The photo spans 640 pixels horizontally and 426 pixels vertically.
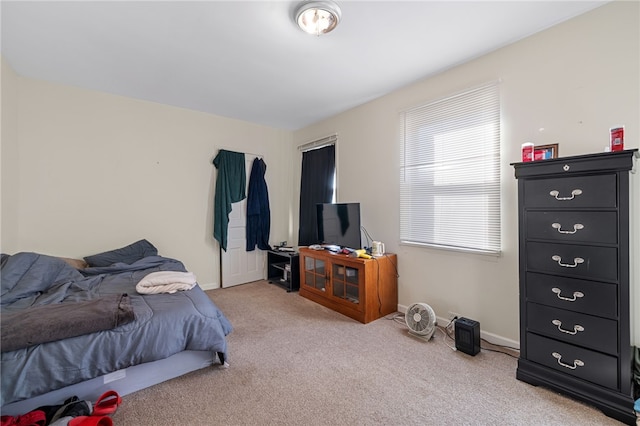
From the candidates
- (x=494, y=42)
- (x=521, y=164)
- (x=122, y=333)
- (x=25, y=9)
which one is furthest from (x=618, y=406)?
(x=25, y=9)

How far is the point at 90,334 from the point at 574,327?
2946 mm

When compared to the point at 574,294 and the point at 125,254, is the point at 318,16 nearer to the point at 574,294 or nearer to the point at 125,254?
the point at 574,294

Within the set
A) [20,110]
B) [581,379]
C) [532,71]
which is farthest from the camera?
[20,110]

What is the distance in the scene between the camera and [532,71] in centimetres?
218

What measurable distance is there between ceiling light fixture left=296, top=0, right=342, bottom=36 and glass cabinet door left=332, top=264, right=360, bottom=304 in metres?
2.22

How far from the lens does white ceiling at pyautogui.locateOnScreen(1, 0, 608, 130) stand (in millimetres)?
1880

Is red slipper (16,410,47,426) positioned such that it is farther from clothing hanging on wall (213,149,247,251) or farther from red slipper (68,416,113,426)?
clothing hanging on wall (213,149,247,251)

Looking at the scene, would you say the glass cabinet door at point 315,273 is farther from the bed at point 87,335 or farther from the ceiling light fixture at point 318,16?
the ceiling light fixture at point 318,16

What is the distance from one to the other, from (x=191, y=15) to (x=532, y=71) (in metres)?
2.66

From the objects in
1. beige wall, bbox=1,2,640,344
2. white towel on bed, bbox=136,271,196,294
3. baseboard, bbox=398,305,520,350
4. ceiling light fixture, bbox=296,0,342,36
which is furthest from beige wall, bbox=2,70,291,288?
baseboard, bbox=398,305,520,350

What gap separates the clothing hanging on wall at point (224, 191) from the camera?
402 cm

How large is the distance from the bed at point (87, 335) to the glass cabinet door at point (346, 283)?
1.39 meters

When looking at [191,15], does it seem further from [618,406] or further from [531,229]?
[618,406]

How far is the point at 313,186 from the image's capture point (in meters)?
4.32
